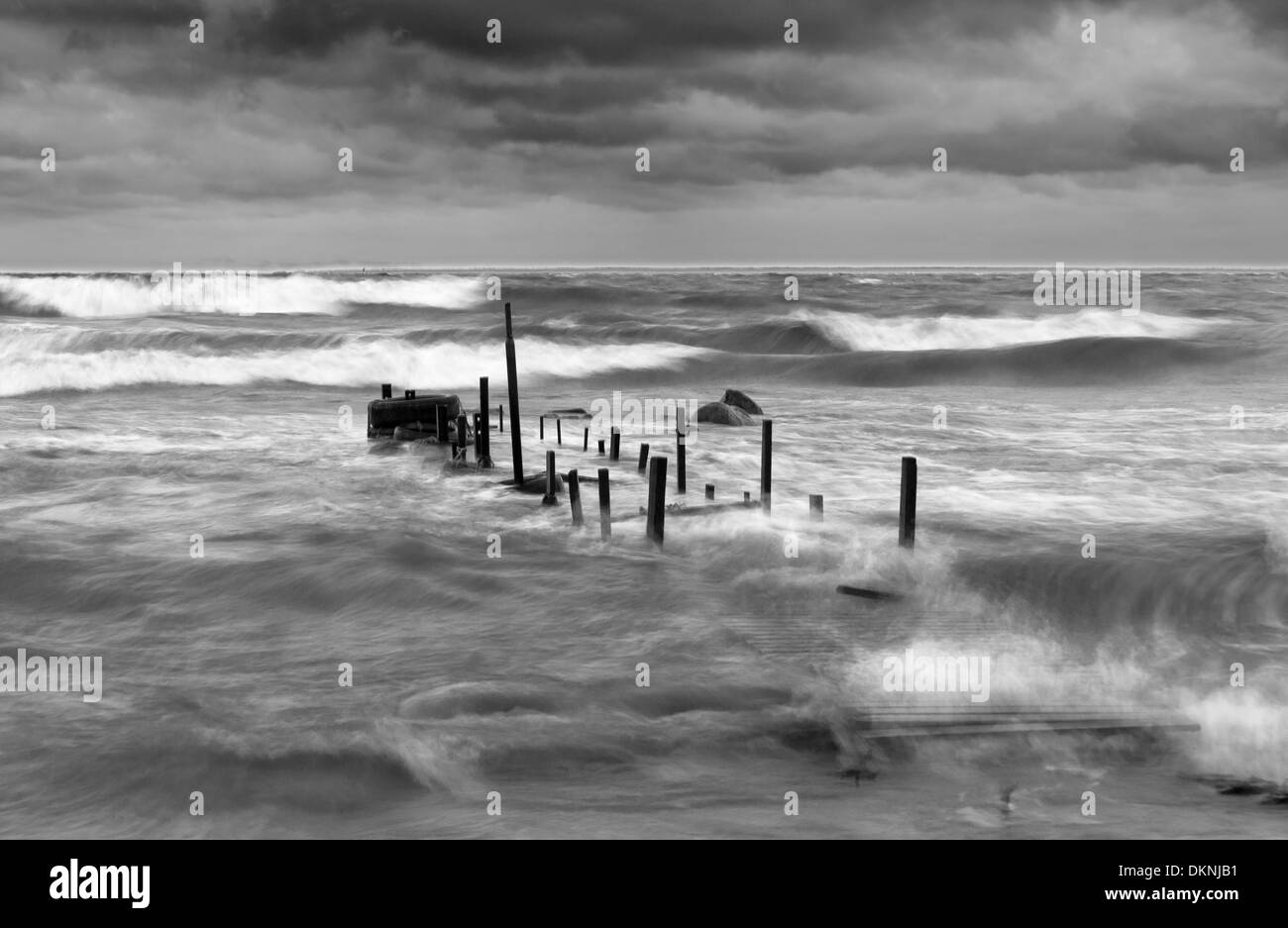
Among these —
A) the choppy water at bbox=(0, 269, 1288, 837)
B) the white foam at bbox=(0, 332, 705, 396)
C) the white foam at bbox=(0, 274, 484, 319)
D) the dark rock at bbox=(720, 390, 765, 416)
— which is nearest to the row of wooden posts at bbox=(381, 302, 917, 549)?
the choppy water at bbox=(0, 269, 1288, 837)

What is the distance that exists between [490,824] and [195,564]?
863cm

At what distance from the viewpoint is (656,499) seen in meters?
15.5

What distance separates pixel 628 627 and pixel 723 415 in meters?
16.1

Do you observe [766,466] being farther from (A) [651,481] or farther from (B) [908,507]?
(B) [908,507]

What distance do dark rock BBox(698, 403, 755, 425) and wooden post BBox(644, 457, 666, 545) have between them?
41.5ft

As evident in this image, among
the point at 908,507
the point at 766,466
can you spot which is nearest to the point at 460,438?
the point at 766,466

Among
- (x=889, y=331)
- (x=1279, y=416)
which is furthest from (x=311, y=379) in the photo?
(x=1279, y=416)

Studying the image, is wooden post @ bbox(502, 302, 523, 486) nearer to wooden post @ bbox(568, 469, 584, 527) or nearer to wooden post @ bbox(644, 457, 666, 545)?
wooden post @ bbox(568, 469, 584, 527)

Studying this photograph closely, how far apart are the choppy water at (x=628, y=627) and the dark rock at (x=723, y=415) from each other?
1.59m

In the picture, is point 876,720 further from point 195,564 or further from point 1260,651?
point 195,564

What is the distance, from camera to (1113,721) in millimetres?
9727

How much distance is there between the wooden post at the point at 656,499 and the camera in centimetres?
1517

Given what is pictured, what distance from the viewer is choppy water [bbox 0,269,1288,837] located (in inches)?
348

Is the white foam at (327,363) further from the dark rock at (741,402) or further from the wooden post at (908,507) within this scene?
the wooden post at (908,507)
